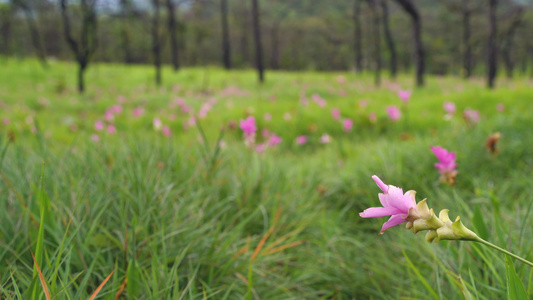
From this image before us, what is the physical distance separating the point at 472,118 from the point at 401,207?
2638mm

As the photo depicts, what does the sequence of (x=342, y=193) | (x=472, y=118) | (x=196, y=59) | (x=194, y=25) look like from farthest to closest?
1. (x=196, y=59)
2. (x=194, y=25)
3. (x=472, y=118)
4. (x=342, y=193)

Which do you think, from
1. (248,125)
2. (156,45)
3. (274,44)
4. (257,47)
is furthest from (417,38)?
(274,44)

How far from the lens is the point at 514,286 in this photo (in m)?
0.64

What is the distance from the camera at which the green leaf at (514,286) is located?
2.01 feet

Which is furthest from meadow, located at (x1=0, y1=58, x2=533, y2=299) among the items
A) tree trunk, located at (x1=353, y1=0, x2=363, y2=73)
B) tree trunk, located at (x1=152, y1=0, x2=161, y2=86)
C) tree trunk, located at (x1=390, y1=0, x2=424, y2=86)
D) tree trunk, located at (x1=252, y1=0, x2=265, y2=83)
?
tree trunk, located at (x1=353, y1=0, x2=363, y2=73)

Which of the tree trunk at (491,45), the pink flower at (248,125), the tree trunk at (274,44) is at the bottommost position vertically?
the pink flower at (248,125)

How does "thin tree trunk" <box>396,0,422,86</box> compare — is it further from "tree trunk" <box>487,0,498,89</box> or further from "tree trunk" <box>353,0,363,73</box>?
"tree trunk" <box>353,0,363,73</box>

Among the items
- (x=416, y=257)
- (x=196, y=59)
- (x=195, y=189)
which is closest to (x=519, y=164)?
(x=416, y=257)

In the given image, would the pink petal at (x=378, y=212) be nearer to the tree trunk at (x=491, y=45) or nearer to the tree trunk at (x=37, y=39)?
the tree trunk at (x=491, y=45)

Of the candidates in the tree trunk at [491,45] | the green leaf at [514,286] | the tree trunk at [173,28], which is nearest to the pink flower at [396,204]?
the green leaf at [514,286]

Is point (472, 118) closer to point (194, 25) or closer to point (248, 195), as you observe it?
point (248, 195)

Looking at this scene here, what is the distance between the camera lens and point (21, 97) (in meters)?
7.54

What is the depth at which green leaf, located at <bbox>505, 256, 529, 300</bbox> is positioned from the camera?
0.61 m

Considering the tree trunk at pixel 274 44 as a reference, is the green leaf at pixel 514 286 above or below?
below
